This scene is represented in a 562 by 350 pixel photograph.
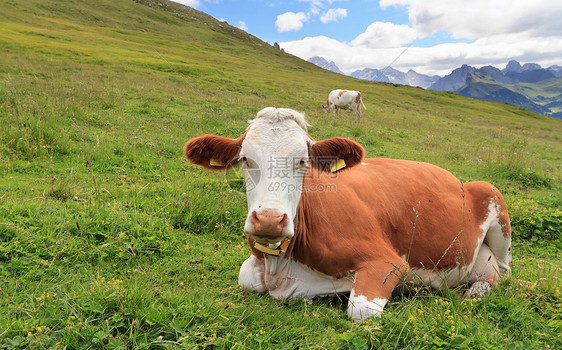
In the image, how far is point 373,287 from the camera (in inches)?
129

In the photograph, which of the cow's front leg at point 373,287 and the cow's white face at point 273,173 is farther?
the cow's front leg at point 373,287

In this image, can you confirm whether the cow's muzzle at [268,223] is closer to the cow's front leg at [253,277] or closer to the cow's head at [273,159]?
the cow's head at [273,159]

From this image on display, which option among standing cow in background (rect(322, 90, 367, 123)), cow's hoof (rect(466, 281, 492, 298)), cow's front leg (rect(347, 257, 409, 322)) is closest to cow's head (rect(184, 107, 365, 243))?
cow's front leg (rect(347, 257, 409, 322))

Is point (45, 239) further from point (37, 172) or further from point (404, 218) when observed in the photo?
A: point (404, 218)

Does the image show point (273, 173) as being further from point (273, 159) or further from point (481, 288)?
point (481, 288)

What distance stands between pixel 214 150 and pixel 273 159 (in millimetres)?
821

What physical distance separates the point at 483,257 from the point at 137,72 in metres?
25.6

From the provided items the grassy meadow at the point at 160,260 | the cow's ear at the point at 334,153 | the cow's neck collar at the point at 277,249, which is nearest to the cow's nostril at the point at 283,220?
the cow's neck collar at the point at 277,249

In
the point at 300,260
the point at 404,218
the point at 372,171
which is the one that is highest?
the point at 372,171

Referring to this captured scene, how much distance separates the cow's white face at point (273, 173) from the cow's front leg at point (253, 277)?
91 centimetres

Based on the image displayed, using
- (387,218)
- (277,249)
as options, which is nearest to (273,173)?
(277,249)

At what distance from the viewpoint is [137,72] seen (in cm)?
2447

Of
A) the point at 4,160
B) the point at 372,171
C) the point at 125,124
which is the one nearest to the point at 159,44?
the point at 125,124

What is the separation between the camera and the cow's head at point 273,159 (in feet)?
8.79
